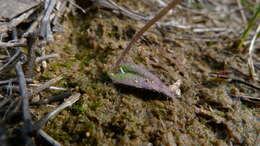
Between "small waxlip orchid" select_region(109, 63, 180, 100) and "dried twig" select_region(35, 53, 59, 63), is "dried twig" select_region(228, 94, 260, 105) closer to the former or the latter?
"small waxlip orchid" select_region(109, 63, 180, 100)

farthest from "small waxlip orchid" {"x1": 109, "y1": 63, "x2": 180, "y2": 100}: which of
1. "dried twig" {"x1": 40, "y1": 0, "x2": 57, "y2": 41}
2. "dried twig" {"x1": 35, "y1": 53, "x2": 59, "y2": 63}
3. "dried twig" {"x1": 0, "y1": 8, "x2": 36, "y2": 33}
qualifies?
"dried twig" {"x1": 0, "y1": 8, "x2": 36, "y2": 33}

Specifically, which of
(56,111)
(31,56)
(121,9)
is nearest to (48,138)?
(56,111)

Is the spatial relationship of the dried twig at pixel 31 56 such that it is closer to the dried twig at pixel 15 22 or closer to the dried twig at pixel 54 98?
the dried twig at pixel 54 98

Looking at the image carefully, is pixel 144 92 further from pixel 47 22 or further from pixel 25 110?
pixel 47 22

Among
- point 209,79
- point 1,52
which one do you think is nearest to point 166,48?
point 209,79

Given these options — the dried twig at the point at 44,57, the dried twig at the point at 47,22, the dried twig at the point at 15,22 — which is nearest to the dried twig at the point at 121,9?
the dried twig at the point at 47,22
